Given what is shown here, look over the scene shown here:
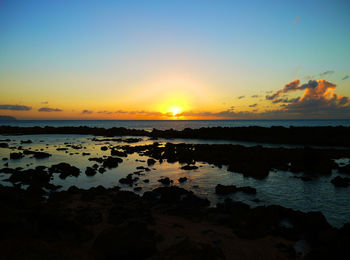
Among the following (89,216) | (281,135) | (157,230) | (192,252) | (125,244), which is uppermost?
(281,135)

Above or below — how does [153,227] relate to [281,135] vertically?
below

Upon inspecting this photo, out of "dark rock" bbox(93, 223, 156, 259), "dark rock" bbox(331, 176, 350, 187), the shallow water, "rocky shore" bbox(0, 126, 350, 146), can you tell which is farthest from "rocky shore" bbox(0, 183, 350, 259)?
"rocky shore" bbox(0, 126, 350, 146)

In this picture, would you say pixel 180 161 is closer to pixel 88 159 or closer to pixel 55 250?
pixel 88 159

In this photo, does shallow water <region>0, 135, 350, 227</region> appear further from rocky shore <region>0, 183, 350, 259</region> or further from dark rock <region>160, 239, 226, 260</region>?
dark rock <region>160, 239, 226, 260</region>

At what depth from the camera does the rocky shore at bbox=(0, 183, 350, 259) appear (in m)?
9.27

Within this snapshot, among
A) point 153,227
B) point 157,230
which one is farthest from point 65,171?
point 157,230

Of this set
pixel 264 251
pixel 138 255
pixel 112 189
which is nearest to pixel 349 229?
pixel 264 251

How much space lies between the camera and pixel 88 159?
39625 mm

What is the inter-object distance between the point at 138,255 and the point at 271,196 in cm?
1515

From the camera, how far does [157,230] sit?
1383cm

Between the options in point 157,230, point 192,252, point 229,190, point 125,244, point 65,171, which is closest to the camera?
point 192,252

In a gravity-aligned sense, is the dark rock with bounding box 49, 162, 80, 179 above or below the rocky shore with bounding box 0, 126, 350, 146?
below

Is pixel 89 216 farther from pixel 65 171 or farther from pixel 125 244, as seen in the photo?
pixel 65 171

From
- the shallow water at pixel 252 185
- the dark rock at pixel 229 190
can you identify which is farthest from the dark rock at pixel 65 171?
the dark rock at pixel 229 190
